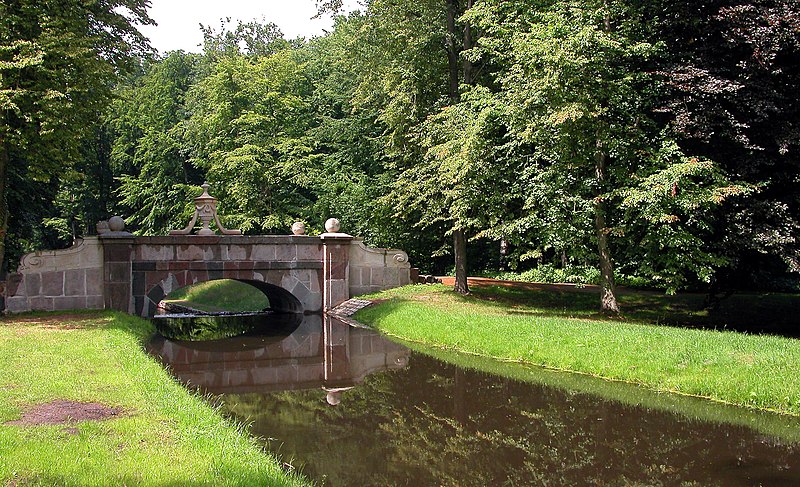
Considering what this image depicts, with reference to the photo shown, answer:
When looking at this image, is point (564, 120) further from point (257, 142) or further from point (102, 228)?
point (257, 142)

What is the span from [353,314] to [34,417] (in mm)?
14559

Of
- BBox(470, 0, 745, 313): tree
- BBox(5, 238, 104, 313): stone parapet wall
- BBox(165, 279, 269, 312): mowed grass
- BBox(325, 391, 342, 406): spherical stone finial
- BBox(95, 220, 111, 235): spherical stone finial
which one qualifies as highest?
BBox(470, 0, 745, 313): tree

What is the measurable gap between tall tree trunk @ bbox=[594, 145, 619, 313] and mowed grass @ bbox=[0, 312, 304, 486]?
36.6 feet

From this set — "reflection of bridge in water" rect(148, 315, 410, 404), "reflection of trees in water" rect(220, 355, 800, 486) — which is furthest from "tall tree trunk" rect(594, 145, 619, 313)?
"reflection of trees in water" rect(220, 355, 800, 486)

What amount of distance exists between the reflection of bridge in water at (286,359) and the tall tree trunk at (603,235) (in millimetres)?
6034

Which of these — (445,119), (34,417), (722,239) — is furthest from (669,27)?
(34,417)

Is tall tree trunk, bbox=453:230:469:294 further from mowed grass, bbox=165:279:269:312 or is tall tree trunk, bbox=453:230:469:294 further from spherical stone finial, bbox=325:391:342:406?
spherical stone finial, bbox=325:391:342:406

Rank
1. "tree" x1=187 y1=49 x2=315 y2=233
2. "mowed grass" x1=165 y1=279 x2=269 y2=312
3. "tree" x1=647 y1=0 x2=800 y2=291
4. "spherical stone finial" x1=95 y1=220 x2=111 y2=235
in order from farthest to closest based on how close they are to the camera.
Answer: "tree" x1=187 y1=49 x2=315 y2=233 < "mowed grass" x1=165 y1=279 x2=269 y2=312 < "spherical stone finial" x1=95 y1=220 x2=111 y2=235 < "tree" x1=647 y1=0 x2=800 y2=291

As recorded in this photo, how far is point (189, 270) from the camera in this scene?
2177cm

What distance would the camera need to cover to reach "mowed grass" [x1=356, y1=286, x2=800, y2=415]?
33.8 feet

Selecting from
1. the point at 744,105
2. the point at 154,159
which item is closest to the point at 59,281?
the point at 744,105

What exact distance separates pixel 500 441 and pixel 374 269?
52.6 ft

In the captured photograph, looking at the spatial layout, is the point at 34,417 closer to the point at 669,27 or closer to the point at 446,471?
the point at 446,471

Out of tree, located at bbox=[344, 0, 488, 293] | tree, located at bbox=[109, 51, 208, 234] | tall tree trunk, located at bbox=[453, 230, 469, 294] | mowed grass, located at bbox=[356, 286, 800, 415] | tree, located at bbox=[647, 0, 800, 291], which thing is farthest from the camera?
tree, located at bbox=[109, 51, 208, 234]
